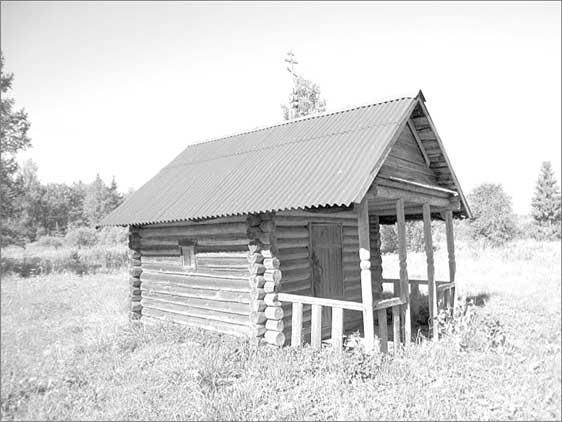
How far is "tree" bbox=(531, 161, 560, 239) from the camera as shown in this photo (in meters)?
52.0

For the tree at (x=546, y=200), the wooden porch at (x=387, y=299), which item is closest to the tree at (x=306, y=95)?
the wooden porch at (x=387, y=299)

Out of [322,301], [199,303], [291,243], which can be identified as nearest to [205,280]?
[199,303]

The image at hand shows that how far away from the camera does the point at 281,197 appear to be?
8.86m

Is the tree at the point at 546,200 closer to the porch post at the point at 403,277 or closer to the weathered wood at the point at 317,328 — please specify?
the porch post at the point at 403,277

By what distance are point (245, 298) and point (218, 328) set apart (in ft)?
4.18

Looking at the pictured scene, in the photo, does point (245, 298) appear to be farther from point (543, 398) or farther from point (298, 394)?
point (543, 398)

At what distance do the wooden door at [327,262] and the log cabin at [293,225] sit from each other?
0.03 m

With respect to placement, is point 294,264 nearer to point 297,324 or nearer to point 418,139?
point 297,324

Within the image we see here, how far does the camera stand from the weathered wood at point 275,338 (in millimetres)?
8859

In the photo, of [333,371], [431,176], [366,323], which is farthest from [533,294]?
[333,371]

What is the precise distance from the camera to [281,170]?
1023 centimetres

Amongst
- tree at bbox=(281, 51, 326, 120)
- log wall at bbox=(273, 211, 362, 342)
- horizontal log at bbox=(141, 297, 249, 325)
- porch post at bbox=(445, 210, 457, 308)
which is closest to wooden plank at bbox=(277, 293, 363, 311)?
log wall at bbox=(273, 211, 362, 342)

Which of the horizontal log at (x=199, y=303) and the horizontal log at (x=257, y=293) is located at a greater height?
the horizontal log at (x=257, y=293)

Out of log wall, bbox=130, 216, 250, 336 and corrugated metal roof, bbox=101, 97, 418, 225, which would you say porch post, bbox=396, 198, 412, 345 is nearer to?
corrugated metal roof, bbox=101, 97, 418, 225
